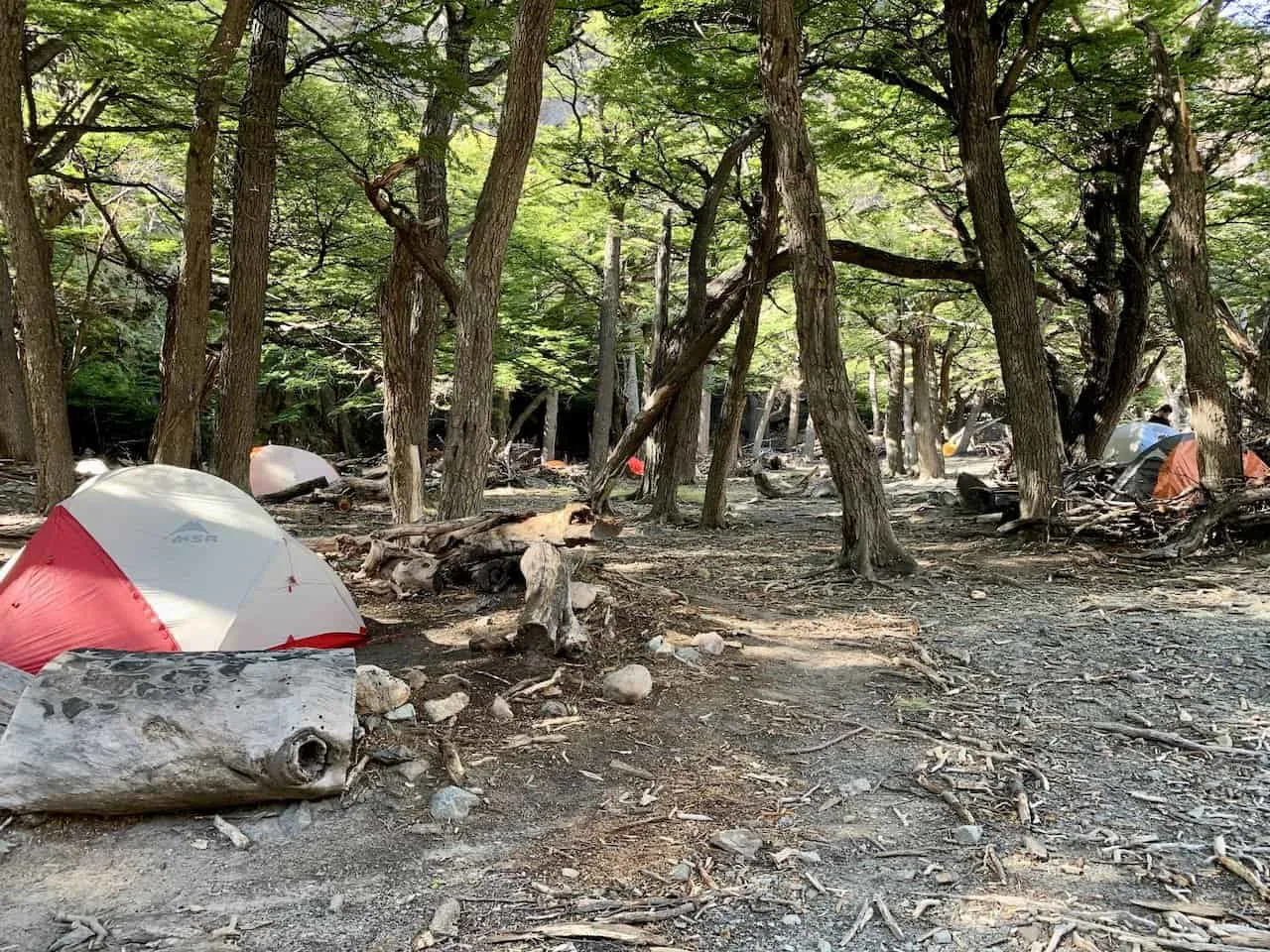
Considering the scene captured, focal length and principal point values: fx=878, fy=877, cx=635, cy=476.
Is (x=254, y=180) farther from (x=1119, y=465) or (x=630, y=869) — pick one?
(x=1119, y=465)

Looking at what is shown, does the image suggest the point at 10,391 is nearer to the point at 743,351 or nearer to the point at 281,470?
the point at 281,470

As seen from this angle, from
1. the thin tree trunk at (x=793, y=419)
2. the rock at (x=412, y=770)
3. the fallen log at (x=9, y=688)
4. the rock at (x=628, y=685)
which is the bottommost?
the rock at (x=412, y=770)

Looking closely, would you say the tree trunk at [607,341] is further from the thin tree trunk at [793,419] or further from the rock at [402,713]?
the thin tree trunk at [793,419]

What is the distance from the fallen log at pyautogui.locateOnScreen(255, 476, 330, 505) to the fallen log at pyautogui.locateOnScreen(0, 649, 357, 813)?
1196 cm

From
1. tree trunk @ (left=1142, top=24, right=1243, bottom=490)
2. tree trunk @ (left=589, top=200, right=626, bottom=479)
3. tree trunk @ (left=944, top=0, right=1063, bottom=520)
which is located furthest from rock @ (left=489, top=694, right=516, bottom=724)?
tree trunk @ (left=589, top=200, right=626, bottom=479)

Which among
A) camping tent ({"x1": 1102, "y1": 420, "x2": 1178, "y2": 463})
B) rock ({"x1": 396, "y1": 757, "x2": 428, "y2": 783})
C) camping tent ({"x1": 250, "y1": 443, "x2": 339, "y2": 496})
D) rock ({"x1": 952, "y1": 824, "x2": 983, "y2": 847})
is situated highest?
camping tent ({"x1": 1102, "y1": 420, "x2": 1178, "y2": 463})

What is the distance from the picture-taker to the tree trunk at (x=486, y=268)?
6.30 metres

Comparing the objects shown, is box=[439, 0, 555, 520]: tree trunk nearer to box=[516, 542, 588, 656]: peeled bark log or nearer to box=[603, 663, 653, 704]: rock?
box=[516, 542, 588, 656]: peeled bark log

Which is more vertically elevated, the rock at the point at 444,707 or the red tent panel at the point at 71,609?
the red tent panel at the point at 71,609

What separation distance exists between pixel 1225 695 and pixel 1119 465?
7655 millimetres

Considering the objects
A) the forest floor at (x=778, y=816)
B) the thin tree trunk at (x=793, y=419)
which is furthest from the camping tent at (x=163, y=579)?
the thin tree trunk at (x=793, y=419)

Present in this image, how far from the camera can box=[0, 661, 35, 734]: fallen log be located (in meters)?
3.21

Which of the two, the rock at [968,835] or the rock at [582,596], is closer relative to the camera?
the rock at [968,835]

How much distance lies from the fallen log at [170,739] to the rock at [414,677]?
Result: 93 cm
